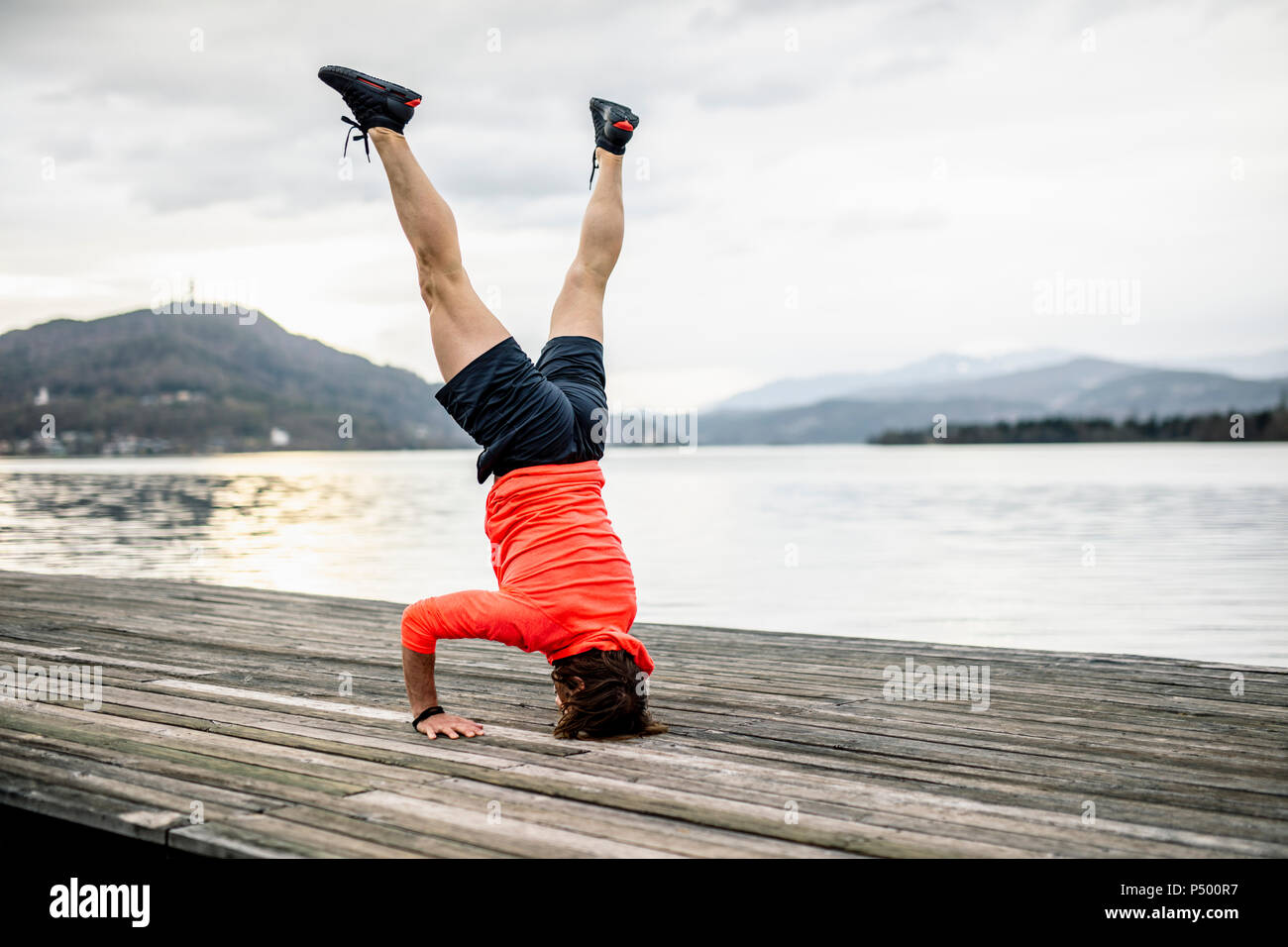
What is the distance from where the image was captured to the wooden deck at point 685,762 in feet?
9.94

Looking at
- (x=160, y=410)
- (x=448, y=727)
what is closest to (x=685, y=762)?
(x=448, y=727)

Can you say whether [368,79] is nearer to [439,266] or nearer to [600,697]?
[439,266]

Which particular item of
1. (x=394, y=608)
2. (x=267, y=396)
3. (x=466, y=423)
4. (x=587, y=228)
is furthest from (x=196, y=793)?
(x=267, y=396)

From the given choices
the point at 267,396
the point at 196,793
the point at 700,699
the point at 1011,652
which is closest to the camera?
the point at 196,793

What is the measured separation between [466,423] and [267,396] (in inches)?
6982

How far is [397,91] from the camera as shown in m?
4.21

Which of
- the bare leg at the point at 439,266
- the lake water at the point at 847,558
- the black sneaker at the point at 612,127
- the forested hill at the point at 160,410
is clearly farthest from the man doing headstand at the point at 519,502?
the forested hill at the point at 160,410

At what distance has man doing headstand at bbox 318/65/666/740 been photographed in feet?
13.4

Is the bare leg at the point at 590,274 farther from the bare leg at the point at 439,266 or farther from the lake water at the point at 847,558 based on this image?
the lake water at the point at 847,558

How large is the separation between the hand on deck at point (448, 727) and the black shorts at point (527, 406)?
980mm

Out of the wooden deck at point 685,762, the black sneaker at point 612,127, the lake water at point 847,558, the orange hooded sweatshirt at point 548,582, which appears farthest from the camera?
the lake water at point 847,558

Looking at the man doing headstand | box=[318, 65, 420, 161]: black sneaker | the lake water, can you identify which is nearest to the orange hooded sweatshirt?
the man doing headstand

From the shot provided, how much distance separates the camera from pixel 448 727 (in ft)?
14.0
